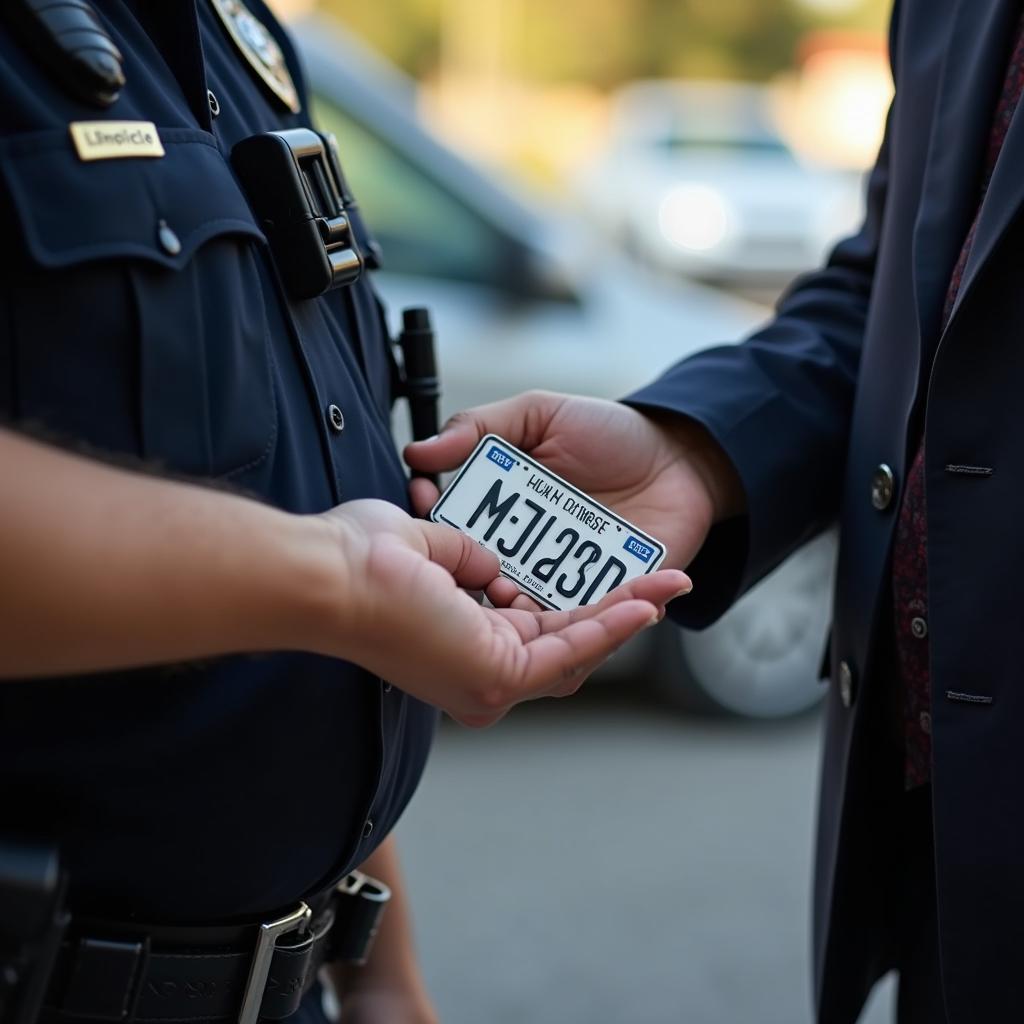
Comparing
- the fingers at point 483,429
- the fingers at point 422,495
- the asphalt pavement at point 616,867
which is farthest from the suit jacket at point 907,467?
the asphalt pavement at point 616,867

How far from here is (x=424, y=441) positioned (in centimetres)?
142

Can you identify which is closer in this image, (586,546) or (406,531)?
(406,531)

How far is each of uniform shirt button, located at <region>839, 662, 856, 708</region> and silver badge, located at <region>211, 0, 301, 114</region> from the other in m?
0.85

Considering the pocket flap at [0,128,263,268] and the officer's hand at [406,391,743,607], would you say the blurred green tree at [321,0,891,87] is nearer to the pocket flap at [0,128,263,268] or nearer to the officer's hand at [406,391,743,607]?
the officer's hand at [406,391,743,607]

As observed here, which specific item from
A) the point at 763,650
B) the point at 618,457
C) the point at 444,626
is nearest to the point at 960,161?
the point at 618,457

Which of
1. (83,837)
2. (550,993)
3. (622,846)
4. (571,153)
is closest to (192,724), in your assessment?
(83,837)

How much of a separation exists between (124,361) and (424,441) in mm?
480

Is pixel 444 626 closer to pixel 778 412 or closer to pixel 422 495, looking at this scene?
pixel 422 495

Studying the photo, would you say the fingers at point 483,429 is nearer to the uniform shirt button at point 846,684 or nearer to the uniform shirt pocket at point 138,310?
the uniform shirt pocket at point 138,310

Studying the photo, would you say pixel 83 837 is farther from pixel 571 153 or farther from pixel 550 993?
pixel 571 153

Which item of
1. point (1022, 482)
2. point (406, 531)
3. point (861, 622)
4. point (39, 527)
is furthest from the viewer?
point (861, 622)

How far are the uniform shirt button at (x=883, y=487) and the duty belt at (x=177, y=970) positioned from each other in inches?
27.8

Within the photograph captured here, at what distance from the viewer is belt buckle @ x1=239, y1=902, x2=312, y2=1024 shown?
45.8 inches

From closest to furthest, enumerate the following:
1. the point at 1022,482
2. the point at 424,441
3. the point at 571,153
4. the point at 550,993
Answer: the point at 1022,482 < the point at 424,441 < the point at 550,993 < the point at 571,153
